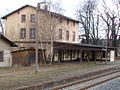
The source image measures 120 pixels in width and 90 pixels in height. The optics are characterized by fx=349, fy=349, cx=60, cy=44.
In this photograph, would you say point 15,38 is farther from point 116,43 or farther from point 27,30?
point 116,43

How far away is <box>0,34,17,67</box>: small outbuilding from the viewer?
44.8 m

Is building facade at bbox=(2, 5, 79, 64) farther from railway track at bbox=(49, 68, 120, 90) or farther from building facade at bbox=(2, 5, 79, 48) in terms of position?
railway track at bbox=(49, 68, 120, 90)

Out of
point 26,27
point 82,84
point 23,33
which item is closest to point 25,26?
point 26,27

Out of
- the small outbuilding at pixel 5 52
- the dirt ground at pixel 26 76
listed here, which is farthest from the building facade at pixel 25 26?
the dirt ground at pixel 26 76

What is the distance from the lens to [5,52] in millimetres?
45562

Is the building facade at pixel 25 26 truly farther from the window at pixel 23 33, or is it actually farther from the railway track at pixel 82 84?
the railway track at pixel 82 84

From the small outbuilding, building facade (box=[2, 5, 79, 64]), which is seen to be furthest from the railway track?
building facade (box=[2, 5, 79, 64])

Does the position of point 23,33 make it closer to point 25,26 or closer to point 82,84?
point 25,26

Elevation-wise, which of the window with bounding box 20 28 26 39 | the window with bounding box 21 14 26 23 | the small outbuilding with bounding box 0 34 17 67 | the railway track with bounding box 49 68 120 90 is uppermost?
the window with bounding box 21 14 26 23

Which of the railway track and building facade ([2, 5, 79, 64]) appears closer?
the railway track

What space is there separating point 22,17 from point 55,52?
11623mm

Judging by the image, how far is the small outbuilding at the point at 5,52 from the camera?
147 feet

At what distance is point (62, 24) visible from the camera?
6625cm

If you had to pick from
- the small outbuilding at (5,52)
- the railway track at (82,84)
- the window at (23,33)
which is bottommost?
the railway track at (82,84)
